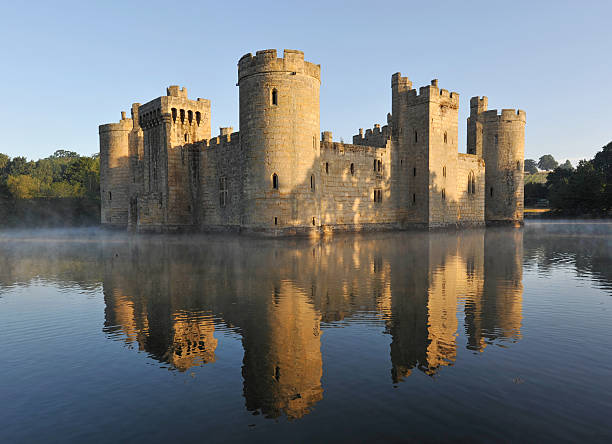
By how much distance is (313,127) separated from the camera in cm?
2945

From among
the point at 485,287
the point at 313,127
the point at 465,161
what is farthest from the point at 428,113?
the point at 485,287

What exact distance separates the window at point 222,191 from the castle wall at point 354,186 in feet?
26.8

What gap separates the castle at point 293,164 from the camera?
28.1 meters

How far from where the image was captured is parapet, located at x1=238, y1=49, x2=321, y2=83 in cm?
2797

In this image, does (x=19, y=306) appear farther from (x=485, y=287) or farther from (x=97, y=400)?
(x=485, y=287)

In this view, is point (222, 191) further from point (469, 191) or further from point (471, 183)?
point (471, 183)

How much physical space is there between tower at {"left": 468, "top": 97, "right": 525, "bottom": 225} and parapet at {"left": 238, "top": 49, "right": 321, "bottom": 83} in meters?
25.9

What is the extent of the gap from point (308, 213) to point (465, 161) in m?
21.7

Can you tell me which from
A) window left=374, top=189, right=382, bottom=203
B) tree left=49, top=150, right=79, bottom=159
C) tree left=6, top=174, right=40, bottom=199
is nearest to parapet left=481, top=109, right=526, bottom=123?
window left=374, top=189, right=382, bottom=203

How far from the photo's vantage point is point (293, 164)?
92.5 ft

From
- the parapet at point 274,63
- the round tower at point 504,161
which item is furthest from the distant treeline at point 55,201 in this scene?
the round tower at point 504,161

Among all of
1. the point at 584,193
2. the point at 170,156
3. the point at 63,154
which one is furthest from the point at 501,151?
the point at 63,154

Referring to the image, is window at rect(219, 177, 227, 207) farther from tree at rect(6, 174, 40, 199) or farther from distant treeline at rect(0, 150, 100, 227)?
tree at rect(6, 174, 40, 199)

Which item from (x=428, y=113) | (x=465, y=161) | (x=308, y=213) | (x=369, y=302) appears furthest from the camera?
(x=465, y=161)
